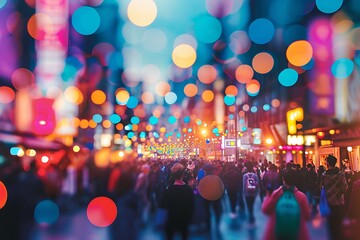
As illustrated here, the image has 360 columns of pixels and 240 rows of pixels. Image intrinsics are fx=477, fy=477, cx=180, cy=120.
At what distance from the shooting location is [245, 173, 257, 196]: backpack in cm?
1341

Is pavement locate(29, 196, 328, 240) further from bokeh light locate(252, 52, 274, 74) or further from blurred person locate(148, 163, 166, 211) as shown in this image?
bokeh light locate(252, 52, 274, 74)

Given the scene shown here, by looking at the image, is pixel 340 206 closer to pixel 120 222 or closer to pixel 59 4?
pixel 120 222

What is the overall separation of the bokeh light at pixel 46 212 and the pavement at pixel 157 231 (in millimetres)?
327

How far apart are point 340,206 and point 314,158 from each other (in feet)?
85.1

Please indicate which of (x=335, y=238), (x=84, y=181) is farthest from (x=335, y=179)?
(x=84, y=181)

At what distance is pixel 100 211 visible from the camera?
13875 mm

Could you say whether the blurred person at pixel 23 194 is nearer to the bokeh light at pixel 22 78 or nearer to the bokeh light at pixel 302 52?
the bokeh light at pixel 22 78

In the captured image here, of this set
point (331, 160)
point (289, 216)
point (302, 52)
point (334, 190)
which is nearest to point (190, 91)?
point (302, 52)

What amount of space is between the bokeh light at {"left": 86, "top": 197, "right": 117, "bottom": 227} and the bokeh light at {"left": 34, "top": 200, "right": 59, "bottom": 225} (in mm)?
1031

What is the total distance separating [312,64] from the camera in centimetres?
3030

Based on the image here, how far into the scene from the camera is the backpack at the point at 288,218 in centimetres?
552

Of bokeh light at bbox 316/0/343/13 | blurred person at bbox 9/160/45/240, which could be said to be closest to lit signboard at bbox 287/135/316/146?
A: bokeh light at bbox 316/0/343/13

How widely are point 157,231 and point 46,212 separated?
5.12m

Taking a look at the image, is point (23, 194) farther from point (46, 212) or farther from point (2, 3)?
point (2, 3)
